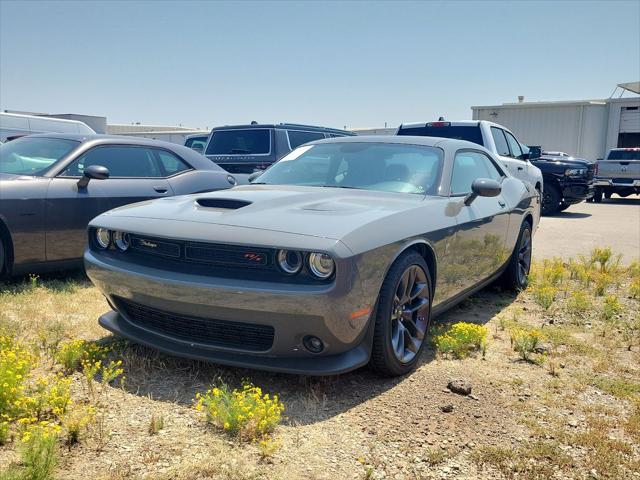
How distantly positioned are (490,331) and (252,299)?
2.32 meters

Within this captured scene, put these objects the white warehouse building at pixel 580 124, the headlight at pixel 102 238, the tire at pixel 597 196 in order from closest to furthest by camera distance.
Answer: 1. the headlight at pixel 102 238
2. the tire at pixel 597 196
3. the white warehouse building at pixel 580 124

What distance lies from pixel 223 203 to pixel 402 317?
1.23 m

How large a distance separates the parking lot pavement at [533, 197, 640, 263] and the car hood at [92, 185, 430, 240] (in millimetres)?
4710

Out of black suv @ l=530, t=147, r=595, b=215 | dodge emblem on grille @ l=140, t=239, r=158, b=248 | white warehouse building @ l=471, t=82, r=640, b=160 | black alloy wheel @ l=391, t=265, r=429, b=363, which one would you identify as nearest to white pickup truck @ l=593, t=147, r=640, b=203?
black suv @ l=530, t=147, r=595, b=215

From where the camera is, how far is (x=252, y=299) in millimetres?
2715

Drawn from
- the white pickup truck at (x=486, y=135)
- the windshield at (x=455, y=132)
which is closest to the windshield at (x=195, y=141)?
the white pickup truck at (x=486, y=135)

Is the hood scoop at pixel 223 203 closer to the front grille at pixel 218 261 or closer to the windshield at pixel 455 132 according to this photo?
the front grille at pixel 218 261

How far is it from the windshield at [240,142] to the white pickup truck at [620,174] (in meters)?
12.3

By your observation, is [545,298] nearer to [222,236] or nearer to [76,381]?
[222,236]

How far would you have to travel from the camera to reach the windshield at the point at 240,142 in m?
9.12

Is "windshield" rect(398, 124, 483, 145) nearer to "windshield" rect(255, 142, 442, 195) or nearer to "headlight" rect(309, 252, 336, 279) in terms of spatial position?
"windshield" rect(255, 142, 442, 195)

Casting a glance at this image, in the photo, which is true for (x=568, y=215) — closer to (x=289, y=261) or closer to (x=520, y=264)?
(x=520, y=264)

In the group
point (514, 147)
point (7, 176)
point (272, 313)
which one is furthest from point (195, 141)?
point (272, 313)

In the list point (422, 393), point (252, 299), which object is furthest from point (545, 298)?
point (252, 299)
